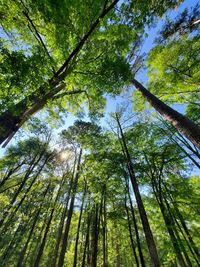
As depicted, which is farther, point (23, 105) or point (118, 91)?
point (118, 91)

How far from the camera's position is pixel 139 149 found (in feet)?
27.7

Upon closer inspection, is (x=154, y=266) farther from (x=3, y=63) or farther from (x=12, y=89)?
(x=3, y=63)

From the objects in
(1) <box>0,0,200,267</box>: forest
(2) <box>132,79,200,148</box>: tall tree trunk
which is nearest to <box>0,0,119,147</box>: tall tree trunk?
(1) <box>0,0,200,267</box>: forest

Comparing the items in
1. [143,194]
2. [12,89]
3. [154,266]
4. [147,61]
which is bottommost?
[154,266]

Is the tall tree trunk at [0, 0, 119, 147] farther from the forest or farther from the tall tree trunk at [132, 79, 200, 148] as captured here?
the tall tree trunk at [132, 79, 200, 148]

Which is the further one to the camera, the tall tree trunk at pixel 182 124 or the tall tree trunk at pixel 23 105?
the tall tree trunk at pixel 182 124

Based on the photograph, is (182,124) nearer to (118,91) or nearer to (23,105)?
(118,91)

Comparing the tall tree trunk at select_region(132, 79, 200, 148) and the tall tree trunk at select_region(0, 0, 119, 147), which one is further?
the tall tree trunk at select_region(132, 79, 200, 148)

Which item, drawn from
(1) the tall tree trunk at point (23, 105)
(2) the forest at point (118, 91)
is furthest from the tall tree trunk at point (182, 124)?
(1) the tall tree trunk at point (23, 105)

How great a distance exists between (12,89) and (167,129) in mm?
6793

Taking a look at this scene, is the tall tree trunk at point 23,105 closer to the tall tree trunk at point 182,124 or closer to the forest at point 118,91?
the forest at point 118,91

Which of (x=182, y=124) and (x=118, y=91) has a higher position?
(x=118, y=91)

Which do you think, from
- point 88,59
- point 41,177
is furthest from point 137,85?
point 41,177

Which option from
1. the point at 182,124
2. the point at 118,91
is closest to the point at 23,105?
the point at 118,91
